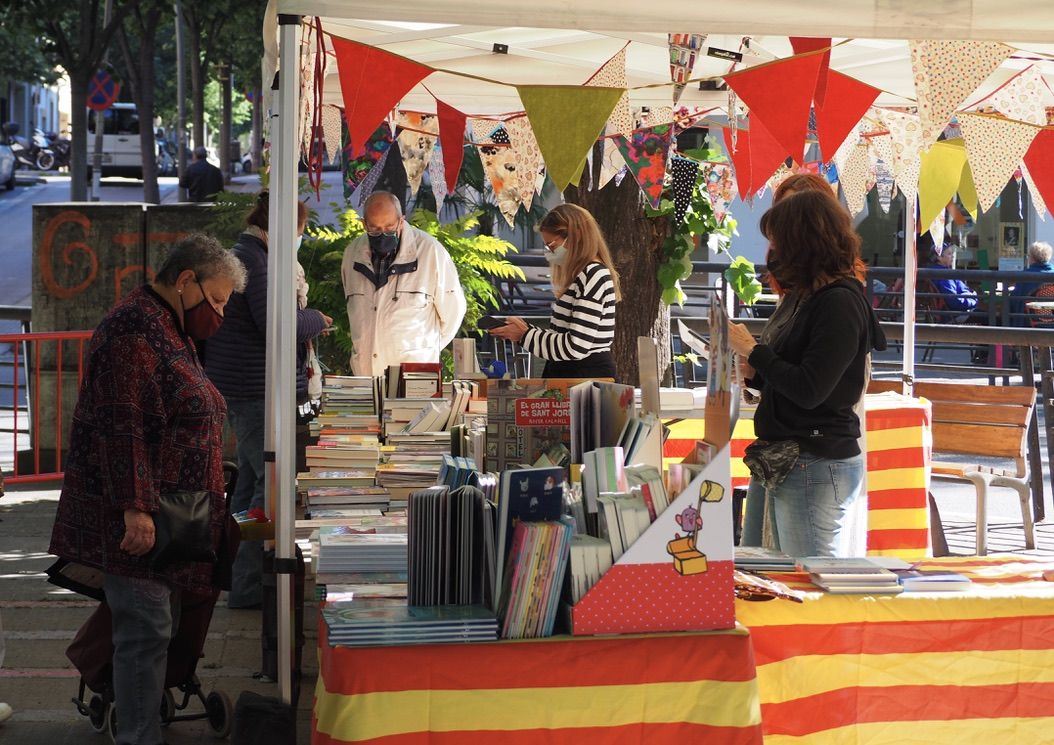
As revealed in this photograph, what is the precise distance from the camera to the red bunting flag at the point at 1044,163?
17.9 ft

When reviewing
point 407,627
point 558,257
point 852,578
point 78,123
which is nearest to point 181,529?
point 407,627

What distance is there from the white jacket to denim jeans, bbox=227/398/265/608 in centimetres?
155

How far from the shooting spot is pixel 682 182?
884 cm

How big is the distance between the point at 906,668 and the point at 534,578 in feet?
3.73

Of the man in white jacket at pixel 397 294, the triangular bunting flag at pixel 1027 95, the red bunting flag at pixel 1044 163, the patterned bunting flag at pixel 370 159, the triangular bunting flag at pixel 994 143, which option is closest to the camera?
the triangular bunting flag at pixel 994 143

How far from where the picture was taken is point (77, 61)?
18438 millimetres

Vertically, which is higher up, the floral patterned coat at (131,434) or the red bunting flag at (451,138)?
the red bunting flag at (451,138)

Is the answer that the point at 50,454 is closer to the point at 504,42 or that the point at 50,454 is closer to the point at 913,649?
the point at 504,42

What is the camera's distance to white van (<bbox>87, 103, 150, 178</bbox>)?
3788cm

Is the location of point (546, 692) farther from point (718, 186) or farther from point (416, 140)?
point (718, 186)

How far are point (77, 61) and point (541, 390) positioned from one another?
16.2 metres

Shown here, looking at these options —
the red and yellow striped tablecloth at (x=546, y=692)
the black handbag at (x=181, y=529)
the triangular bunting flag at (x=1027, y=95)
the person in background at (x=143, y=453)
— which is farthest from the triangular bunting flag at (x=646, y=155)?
the red and yellow striped tablecloth at (x=546, y=692)

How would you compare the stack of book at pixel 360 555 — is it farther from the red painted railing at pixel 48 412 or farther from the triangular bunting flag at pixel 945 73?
the red painted railing at pixel 48 412

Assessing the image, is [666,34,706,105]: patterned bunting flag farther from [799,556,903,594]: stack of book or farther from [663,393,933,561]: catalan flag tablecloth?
[799,556,903,594]: stack of book
